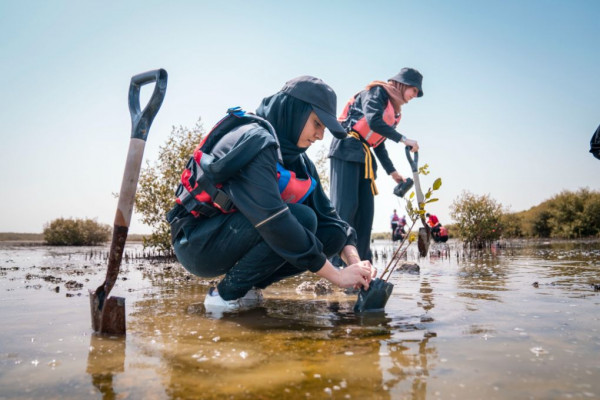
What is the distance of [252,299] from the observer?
3.29m

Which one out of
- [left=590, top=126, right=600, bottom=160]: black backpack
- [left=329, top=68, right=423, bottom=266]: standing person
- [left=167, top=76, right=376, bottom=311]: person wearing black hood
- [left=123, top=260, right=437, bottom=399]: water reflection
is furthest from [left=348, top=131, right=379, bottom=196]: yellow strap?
[left=590, top=126, right=600, bottom=160]: black backpack

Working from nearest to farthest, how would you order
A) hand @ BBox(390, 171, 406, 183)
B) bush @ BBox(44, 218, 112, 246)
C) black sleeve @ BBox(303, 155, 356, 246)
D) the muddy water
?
1. the muddy water
2. black sleeve @ BBox(303, 155, 356, 246)
3. hand @ BBox(390, 171, 406, 183)
4. bush @ BBox(44, 218, 112, 246)

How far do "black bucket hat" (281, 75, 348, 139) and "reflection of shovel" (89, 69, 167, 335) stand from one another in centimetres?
90

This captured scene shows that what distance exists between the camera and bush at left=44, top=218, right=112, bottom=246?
30172 mm

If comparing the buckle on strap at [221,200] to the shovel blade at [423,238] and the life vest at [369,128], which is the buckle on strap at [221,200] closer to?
the life vest at [369,128]

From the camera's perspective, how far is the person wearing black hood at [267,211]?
2.46 m

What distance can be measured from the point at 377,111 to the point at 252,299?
2.60 metres

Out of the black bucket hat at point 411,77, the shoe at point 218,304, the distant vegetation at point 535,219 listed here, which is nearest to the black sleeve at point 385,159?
the black bucket hat at point 411,77

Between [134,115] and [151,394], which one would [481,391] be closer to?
[151,394]

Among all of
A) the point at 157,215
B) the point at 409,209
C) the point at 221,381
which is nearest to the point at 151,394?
the point at 221,381

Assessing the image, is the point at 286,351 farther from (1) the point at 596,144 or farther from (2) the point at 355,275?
(1) the point at 596,144

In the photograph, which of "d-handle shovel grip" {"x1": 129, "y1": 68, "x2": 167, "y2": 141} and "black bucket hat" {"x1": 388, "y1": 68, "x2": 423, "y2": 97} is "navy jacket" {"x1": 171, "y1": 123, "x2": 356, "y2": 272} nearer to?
"d-handle shovel grip" {"x1": 129, "y1": 68, "x2": 167, "y2": 141}

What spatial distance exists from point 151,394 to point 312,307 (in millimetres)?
1874

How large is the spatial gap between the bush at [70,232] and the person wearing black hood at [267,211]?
31.0 meters
